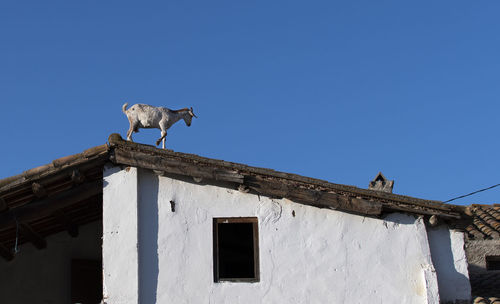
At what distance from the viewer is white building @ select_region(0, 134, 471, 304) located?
1087cm

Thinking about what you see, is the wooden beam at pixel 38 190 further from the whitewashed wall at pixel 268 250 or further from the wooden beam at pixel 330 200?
the wooden beam at pixel 330 200

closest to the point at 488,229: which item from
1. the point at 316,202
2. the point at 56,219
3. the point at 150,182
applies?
the point at 316,202

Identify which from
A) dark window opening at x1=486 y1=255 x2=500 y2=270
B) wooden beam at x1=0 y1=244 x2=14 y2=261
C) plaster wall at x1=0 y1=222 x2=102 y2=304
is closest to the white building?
wooden beam at x1=0 y1=244 x2=14 y2=261

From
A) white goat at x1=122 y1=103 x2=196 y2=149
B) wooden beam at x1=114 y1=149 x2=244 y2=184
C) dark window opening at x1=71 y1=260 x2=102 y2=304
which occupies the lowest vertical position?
dark window opening at x1=71 y1=260 x2=102 y2=304

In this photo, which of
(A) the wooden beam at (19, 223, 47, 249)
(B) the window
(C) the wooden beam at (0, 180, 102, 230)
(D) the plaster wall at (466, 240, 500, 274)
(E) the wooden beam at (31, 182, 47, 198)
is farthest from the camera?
(D) the plaster wall at (466, 240, 500, 274)

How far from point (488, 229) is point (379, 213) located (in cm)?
536

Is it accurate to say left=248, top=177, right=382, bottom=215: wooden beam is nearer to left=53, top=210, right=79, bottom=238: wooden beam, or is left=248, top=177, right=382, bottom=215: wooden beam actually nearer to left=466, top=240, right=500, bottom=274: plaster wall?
left=53, top=210, right=79, bottom=238: wooden beam

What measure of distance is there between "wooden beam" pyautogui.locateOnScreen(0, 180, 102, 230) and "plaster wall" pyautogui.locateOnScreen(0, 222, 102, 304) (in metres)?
2.04

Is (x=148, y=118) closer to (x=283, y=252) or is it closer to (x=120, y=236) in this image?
(x=120, y=236)

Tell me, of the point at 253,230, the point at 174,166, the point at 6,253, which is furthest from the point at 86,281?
the point at 253,230

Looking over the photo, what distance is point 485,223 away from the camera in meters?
15.9

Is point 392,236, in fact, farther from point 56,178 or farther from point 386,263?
point 56,178

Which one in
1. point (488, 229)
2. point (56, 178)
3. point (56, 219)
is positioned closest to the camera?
point (56, 178)

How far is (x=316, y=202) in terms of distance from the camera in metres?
11.1
